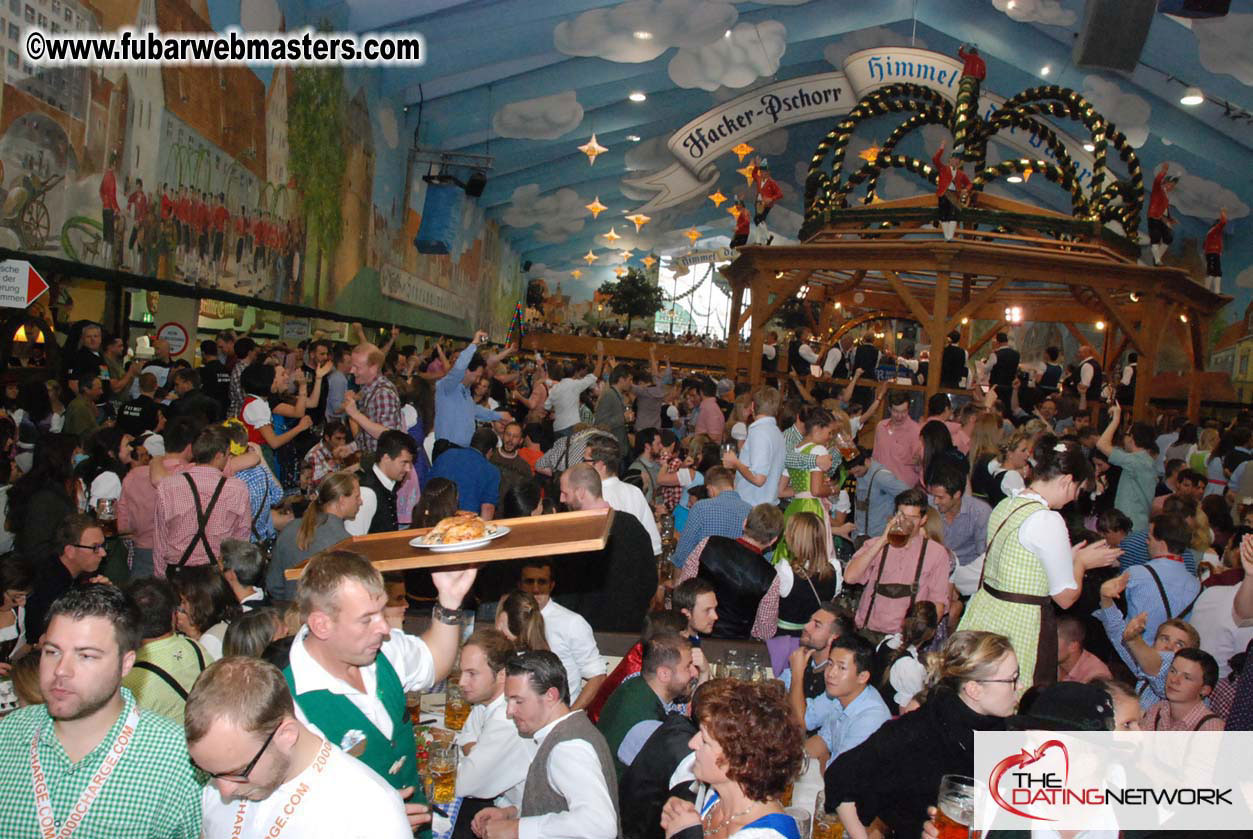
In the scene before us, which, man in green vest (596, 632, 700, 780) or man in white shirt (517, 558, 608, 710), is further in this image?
man in white shirt (517, 558, 608, 710)

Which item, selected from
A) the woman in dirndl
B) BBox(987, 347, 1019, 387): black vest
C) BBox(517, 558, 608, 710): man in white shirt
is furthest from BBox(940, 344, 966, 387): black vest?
BBox(517, 558, 608, 710): man in white shirt

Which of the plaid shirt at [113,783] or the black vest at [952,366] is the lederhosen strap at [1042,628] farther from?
the black vest at [952,366]

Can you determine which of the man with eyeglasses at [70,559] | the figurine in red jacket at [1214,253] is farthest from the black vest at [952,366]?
the man with eyeglasses at [70,559]

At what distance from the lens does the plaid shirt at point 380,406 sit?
708 centimetres

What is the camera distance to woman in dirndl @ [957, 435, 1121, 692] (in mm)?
4152

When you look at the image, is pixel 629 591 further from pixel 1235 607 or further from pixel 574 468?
pixel 1235 607

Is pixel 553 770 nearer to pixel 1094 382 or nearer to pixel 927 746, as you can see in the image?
pixel 927 746

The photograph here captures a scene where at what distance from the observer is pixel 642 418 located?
12781 millimetres

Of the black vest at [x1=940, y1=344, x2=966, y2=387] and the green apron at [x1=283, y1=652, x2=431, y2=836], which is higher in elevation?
the black vest at [x1=940, y1=344, x2=966, y2=387]

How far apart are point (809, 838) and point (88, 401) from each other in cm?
647

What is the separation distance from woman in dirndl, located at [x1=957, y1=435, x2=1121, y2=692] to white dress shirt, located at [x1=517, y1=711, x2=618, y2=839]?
1959 mm

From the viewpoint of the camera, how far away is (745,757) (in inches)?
98.4

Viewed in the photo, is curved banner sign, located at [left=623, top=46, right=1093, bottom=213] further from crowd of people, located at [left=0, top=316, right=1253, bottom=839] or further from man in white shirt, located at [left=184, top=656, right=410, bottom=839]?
man in white shirt, located at [left=184, top=656, right=410, bottom=839]

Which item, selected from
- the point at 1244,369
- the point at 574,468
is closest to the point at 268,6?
the point at 574,468
